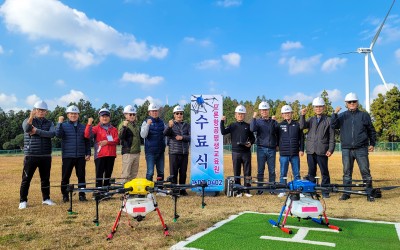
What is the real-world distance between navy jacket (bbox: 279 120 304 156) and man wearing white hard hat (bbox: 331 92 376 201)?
983 millimetres

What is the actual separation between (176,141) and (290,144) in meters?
3.20

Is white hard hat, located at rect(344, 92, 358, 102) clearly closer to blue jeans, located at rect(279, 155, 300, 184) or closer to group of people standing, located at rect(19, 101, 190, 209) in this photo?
blue jeans, located at rect(279, 155, 300, 184)

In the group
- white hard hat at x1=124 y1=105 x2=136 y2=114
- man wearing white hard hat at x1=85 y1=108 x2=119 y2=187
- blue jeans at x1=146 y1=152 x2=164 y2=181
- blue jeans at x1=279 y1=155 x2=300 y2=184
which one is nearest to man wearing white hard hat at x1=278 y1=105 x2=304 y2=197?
blue jeans at x1=279 y1=155 x2=300 y2=184

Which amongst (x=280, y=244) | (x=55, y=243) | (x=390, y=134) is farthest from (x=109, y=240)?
(x=390, y=134)

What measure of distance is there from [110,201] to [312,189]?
5.38 meters

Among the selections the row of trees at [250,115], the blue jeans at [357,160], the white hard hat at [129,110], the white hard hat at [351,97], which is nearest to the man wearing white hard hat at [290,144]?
the blue jeans at [357,160]

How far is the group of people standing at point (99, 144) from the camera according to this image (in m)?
7.90

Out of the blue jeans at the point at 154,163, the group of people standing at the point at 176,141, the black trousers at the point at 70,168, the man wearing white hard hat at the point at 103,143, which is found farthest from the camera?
the blue jeans at the point at 154,163

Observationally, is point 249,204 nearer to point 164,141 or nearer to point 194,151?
point 194,151

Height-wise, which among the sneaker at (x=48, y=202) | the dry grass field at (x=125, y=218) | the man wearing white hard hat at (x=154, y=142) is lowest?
the dry grass field at (x=125, y=218)

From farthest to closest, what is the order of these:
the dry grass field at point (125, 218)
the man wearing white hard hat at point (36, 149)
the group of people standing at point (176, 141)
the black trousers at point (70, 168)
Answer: the black trousers at point (70, 168) < the group of people standing at point (176, 141) < the man wearing white hard hat at point (36, 149) < the dry grass field at point (125, 218)

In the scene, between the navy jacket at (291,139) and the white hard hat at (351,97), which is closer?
the white hard hat at (351,97)

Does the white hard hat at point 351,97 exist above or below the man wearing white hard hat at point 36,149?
above

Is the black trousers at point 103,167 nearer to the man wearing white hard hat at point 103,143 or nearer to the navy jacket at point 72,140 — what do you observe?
the man wearing white hard hat at point 103,143
